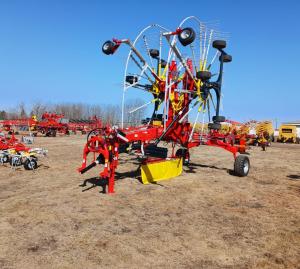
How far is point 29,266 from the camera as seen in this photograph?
16.0 ft

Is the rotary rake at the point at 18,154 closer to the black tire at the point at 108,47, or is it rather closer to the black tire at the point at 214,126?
the black tire at the point at 108,47

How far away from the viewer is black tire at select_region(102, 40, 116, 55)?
33.3 ft

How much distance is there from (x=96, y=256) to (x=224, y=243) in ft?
7.35

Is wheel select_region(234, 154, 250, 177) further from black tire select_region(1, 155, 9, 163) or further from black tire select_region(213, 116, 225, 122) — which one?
black tire select_region(1, 155, 9, 163)

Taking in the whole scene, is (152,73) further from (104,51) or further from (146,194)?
(146,194)

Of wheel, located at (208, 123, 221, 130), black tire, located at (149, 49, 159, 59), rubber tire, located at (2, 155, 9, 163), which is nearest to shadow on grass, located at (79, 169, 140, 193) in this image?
wheel, located at (208, 123, 221, 130)

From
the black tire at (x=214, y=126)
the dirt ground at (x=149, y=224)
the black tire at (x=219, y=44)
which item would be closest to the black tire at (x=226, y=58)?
the black tire at (x=219, y=44)

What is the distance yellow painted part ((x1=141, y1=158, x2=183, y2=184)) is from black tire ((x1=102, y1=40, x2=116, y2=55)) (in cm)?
364

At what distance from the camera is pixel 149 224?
686 cm

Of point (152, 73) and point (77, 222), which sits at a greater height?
point (152, 73)

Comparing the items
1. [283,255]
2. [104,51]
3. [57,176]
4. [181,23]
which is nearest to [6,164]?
[57,176]

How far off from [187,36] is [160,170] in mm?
4614

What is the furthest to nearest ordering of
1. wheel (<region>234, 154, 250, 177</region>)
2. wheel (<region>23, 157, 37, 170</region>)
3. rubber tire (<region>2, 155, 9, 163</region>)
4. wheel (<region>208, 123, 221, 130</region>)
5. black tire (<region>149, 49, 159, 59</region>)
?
rubber tire (<region>2, 155, 9, 163</region>) < wheel (<region>23, 157, 37, 170</region>) < wheel (<region>234, 154, 250, 177</region>) < wheel (<region>208, 123, 221, 130</region>) < black tire (<region>149, 49, 159, 59</region>)

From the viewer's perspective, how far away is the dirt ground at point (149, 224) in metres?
5.25
